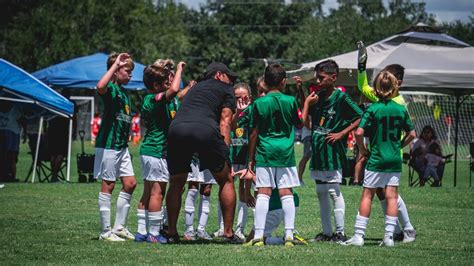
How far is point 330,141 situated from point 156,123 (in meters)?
2.12

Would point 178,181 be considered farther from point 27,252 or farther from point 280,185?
point 27,252

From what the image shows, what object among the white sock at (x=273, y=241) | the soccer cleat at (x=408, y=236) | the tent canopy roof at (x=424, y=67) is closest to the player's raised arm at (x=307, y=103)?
the white sock at (x=273, y=241)

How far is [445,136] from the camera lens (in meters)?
64.4

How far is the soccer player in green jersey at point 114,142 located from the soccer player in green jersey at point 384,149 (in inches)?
111

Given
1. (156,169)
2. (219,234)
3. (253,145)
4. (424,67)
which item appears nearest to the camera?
(253,145)

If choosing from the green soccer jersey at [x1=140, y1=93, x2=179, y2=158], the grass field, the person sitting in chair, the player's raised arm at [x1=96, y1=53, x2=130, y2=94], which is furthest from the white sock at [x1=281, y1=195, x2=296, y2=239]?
the person sitting in chair

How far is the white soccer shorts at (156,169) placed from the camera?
39.2 ft

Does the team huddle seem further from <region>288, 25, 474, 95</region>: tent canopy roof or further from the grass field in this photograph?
<region>288, 25, 474, 95</region>: tent canopy roof

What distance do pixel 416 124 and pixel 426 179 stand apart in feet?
99.6

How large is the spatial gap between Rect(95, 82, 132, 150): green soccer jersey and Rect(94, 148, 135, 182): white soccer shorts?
0.07m

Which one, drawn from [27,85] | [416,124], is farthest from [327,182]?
[416,124]

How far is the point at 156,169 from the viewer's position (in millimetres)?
11961

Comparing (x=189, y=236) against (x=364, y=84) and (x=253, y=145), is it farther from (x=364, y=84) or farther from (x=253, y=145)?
(x=364, y=84)

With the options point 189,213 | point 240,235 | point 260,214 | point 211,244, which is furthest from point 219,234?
point 260,214
